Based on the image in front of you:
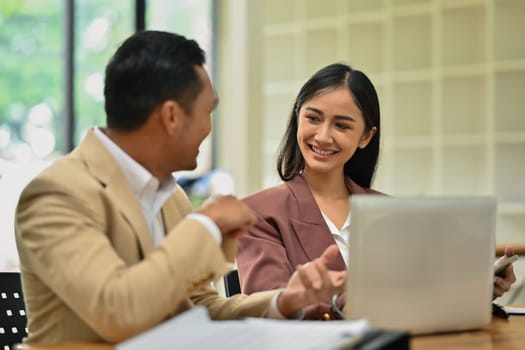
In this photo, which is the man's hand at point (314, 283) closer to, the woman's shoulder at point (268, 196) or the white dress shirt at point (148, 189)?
the white dress shirt at point (148, 189)

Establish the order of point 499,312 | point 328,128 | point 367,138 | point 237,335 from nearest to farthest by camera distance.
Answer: point 237,335
point 499,312
point 328,128
point 367,138

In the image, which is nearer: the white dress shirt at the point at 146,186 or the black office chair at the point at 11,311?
the white dress shirt at the point at 146,186

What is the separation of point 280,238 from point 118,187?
0.75 metres

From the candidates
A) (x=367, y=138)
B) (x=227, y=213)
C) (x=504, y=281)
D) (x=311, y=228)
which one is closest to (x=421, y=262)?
(x=227, y=213)

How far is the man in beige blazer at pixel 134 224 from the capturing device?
58.4 inches

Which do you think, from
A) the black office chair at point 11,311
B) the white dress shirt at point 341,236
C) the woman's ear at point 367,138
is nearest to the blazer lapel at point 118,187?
the black office chair at point 11,311

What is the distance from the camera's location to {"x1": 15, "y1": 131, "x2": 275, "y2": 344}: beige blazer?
1.47m

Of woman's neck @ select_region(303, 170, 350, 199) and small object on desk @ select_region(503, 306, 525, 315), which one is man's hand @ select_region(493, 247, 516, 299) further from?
woman's neck @ select_region(303, 170, 350, 199)

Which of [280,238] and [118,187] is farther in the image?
[280,238]

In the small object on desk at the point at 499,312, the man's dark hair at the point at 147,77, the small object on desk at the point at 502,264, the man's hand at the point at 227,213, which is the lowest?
the small object on desk at the point at 499,312

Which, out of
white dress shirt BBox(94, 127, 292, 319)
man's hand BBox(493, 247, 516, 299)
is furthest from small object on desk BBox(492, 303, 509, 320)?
white dress shirt BBox(94, 127, 292, 319)

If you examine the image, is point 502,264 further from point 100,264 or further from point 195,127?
point 100,264

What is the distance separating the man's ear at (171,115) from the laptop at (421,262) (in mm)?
374

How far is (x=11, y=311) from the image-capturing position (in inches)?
83.7
